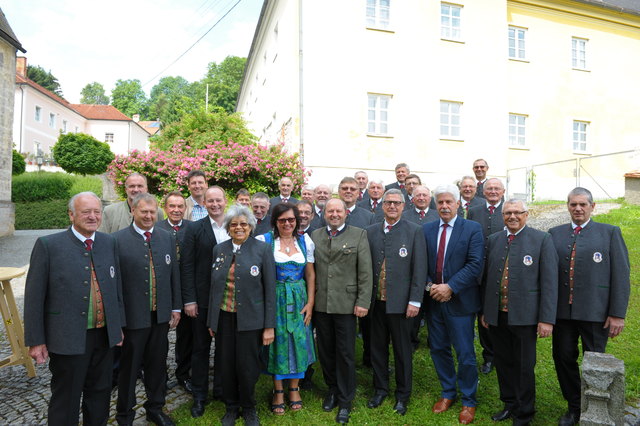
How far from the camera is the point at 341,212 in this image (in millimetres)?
4281

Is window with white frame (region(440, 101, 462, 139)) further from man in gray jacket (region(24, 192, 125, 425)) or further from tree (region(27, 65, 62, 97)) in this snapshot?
tree (region(27, 65, 62, 97))

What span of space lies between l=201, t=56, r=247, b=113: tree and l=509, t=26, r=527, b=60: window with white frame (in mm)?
40357

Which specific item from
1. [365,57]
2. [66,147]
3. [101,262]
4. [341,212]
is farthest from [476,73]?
[66,147]

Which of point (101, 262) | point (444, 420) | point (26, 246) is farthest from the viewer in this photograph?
point (26, 246)

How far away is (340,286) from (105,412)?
2219mm

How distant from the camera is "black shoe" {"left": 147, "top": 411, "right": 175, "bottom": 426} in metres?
3.92

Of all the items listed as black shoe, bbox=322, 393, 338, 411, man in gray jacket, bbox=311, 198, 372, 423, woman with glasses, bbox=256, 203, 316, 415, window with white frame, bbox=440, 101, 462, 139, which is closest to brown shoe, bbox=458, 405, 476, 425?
man in gray jacket, bbox=311, 198, 372, 423

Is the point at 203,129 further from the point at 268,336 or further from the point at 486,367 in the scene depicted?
the point at 486,367

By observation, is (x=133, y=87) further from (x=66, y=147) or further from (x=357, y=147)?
(x=357, y=147)

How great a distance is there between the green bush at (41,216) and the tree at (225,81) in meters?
A: 34.8

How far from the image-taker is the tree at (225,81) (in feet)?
176

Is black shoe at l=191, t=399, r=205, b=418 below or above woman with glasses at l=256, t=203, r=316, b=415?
below

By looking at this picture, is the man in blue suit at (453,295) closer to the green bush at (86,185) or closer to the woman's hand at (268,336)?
the woman's hand at (268,336)

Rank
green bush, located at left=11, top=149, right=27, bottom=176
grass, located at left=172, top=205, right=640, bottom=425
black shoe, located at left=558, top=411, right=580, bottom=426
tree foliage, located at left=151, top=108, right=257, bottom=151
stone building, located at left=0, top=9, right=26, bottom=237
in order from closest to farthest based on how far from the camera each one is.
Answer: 1. black shoe, located at left=558, top=411, right=580, bottom=426
2. grass, located at left=172, top=205, right=640, bottom=425
3. stone building, located at left=0, top=9, right=26, bottom=237
4. tree foliage, located at left=151, top=108, right=257, bottom=151
5. green bush, located at left=11, top=149, right=27, bottom=176
